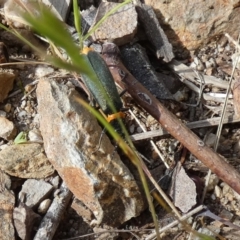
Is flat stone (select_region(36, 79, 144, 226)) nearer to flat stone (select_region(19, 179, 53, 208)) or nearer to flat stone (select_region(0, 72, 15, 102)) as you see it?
flat stone (select_region(19, 179, 53, 208))

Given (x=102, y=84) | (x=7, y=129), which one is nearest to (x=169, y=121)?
(x=102, y=84)

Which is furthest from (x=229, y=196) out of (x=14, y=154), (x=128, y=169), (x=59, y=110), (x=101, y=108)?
(x=14, y=154)

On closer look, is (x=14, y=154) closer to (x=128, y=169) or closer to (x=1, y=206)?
(x=1, y=206)

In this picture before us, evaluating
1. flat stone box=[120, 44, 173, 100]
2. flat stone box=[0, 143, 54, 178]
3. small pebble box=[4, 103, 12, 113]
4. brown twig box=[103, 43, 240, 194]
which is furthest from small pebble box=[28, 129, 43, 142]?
flat stone box=[120, 44, 173, 100]

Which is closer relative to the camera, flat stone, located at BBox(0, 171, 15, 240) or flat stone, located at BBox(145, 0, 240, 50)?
flat stone, located at BBox(0, 171, 15, 240)

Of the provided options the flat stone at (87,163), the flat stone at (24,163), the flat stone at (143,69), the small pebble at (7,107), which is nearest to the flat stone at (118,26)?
the flat stone at (143,69)

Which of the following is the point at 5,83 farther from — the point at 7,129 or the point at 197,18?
the point at 197,18
